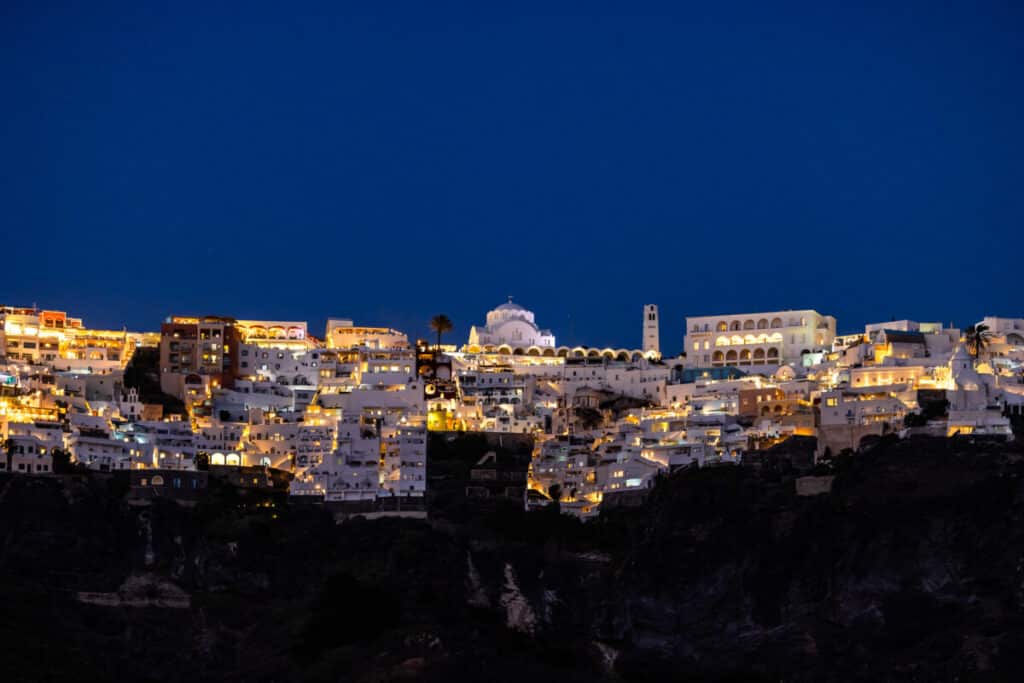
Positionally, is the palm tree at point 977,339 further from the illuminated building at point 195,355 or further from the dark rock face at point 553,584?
the illuminated building at point 195,355

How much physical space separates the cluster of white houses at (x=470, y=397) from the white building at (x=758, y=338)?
0.47 ft

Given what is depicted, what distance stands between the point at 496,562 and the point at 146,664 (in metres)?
18.1

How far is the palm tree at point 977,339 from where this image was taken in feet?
375

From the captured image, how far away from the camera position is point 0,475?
101125mm

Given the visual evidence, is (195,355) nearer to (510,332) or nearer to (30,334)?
(30,334)

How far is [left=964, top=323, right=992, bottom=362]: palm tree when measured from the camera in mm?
114312

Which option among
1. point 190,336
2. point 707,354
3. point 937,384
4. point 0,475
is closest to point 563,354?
point 707,354

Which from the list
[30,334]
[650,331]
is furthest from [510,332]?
[30,334]

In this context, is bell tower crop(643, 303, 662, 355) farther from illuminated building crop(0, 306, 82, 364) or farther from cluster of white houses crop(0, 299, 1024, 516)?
illuminated building crop(0, 306, 82, 364)

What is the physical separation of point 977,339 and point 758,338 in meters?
22.8

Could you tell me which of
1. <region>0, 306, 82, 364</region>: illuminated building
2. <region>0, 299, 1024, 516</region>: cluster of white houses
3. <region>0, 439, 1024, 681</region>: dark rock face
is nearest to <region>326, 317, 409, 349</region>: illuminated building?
<region>0, 299, 1024, 516</region>: cluster of white houses

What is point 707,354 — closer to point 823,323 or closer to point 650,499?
point 823,323

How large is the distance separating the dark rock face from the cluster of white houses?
3845 millimetres

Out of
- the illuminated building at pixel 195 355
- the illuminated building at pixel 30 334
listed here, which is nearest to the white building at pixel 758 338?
the illuminated building at pixel 195 355
